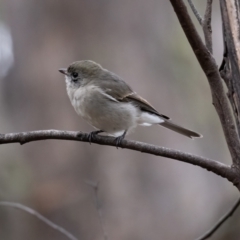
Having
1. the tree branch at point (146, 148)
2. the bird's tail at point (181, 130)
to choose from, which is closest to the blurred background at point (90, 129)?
the bird's tail at point (181, 130)

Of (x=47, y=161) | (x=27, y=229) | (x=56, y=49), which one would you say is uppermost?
(x=56, y=49)

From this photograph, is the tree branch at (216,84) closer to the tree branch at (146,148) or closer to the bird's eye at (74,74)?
the tree branch at (146,148)

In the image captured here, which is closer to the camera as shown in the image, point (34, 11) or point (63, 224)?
point (63, 224)

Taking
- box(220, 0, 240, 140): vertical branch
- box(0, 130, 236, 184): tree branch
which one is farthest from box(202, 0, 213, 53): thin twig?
box(0, 130, 236, 184): tree branch

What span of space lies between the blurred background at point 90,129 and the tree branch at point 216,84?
1843 mm

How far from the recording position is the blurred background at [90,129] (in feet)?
12.2

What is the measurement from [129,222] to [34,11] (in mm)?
2190

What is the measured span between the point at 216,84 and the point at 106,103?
1122 millimetres

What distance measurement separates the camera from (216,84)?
1.86 m

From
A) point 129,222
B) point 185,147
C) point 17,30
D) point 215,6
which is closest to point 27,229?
point 129,222

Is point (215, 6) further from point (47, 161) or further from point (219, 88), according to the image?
point (219, 88)

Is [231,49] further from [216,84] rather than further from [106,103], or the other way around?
[106,103]

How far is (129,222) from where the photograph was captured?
3.69 m

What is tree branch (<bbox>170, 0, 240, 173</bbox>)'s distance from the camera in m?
1.76
